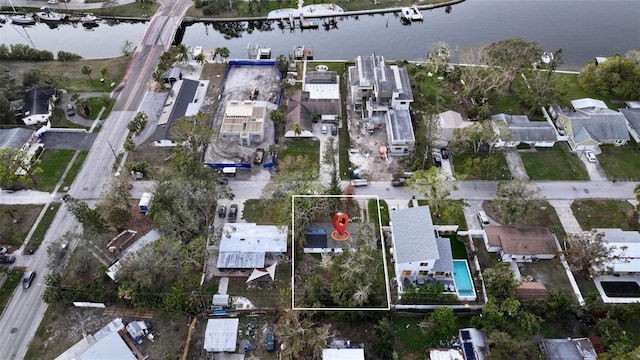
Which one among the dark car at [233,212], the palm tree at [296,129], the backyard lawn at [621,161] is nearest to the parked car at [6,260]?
the dark car at [233,212]

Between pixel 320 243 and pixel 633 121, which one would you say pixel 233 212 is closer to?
pixel 320 243

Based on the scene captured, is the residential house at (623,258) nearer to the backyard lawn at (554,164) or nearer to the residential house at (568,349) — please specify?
the residential house at (568,349)

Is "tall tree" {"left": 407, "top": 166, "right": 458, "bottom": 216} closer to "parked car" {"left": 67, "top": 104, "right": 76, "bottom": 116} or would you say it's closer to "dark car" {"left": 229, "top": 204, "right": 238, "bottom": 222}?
"dark car" {"left": 229, "top": 204, "right": 238, "bottom": 222}

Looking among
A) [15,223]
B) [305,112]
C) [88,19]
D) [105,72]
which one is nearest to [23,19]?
[88,19]

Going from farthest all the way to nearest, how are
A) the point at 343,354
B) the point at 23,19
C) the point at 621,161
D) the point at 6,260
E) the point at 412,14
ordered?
the point at 23,19
the point at 412,14
the point at 621,161
the point at 6,260
the point at 343,354

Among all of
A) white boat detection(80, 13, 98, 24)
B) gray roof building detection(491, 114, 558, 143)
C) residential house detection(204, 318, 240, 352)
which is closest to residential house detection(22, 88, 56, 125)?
white boat detection(80, 13, 98, 24)
